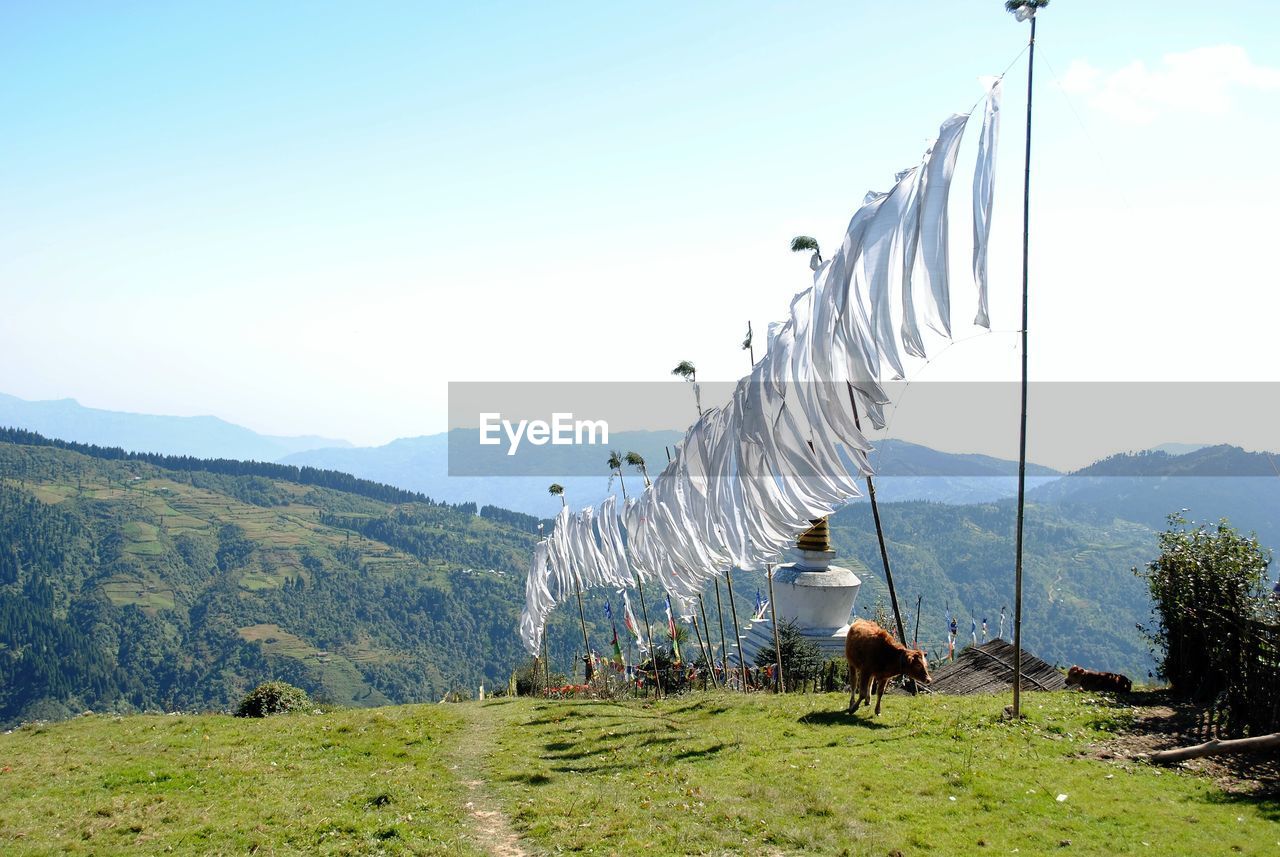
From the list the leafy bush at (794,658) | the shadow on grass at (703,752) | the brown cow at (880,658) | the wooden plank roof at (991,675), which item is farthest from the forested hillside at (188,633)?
the brown cow at (880,658)

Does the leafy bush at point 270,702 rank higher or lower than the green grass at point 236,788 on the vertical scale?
lower

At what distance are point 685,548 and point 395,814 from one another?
29.8 ft

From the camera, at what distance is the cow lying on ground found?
17.5 m

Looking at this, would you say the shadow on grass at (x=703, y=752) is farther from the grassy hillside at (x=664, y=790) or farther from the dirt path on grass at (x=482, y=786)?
the dirt path on grass at (x=482, y=786)

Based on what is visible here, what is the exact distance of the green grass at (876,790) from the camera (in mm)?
9789

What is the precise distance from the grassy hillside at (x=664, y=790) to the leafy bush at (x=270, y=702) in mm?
6656

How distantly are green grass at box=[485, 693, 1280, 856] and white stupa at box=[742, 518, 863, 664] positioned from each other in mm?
16396

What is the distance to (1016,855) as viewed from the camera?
30.3 ft

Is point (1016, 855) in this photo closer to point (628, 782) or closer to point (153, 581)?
point (628, 782)

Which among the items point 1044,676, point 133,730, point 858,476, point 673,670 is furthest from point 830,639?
point 133,730

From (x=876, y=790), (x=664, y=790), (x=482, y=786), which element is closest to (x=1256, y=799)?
(x=876, y=790)

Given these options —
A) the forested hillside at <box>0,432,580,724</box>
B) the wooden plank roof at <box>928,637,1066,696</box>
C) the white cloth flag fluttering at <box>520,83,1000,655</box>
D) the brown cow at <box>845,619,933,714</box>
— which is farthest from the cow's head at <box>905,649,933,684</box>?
the forested hillside at <box>0,432,580,724</box>

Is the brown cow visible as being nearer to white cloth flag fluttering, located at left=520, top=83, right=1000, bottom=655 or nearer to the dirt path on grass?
white cloth flag fluttering, located at left=520, top=83, right=1000, bottom=655

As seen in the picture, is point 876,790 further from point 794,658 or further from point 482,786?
point 794,658
